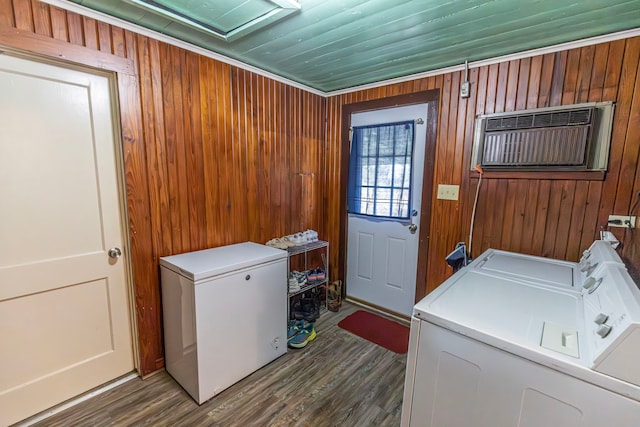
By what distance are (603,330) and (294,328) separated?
2.12 metres

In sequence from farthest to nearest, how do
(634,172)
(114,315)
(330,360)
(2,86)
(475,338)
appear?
(330,360) < (114,315) < (634,172) < (2,86) < (475,338)

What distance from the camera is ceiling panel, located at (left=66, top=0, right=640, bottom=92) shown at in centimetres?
151

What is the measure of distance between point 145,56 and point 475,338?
242cm

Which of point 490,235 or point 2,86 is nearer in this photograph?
point 2,86

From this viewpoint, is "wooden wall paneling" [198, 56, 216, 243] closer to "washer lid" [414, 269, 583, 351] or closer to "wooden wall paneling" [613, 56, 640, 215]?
"washer lid" [414, 269, 583, 351]

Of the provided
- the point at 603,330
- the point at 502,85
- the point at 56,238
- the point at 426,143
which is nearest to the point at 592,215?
the point at 502,85

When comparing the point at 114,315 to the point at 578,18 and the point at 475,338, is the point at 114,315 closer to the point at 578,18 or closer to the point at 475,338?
the point at 475,338

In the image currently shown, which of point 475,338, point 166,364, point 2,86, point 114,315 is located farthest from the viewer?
point 166,364

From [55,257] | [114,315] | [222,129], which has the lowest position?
[114,315]

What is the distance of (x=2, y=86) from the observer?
144 cm

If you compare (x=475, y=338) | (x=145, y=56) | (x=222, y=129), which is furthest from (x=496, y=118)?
(x=145, y=56)

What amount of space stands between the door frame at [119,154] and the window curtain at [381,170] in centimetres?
207

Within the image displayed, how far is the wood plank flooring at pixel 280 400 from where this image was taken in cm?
168

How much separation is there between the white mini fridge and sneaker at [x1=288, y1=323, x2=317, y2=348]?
184 mm
